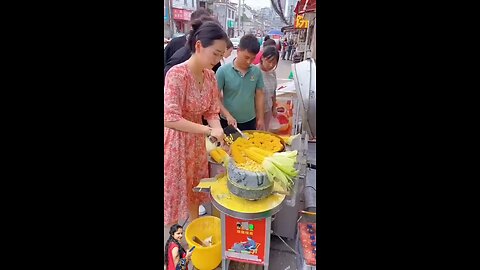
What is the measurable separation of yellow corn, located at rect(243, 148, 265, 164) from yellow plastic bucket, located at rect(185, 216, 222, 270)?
484 mm

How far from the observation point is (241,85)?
2039mm

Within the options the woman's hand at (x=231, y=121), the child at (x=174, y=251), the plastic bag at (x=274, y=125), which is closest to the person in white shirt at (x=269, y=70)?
the plastic bag at (x=274, y=125)

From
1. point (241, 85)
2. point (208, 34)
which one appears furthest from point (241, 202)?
point (241, 85)

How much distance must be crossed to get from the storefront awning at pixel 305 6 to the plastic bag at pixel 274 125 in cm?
95

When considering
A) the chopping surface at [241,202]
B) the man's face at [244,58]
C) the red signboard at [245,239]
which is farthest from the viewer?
the man's face at [244,58]

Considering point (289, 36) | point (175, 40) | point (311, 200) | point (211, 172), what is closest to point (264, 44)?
point (289, 36)

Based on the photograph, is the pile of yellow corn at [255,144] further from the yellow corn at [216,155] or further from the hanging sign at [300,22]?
the hanging sign at [300,22]

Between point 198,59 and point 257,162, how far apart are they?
625 millimetres

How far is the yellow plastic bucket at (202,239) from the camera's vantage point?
1.64 meters

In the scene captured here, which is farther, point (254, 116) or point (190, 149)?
point (254, 116)

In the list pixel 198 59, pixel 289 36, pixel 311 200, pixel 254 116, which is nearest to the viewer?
pixel 198 59

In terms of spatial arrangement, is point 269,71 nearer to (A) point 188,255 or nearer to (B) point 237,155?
(B) point 237,155

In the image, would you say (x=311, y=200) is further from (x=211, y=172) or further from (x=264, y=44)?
(x=264, y=44)

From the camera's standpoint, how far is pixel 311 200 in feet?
6.84
